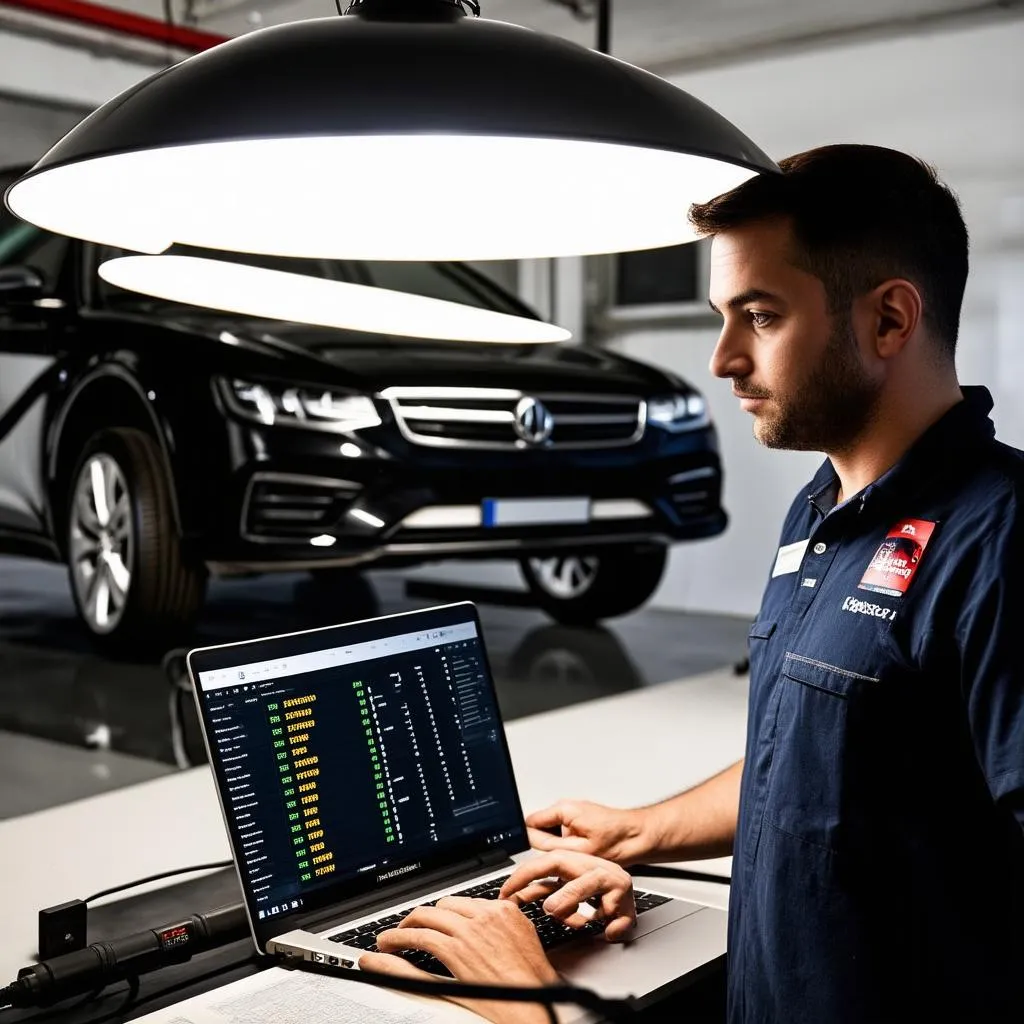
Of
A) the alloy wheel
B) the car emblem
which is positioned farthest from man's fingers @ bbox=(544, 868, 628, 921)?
the alloy wheel

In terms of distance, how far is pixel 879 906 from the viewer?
99 cm

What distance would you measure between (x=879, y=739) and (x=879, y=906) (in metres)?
0.13

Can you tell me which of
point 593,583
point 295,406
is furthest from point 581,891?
point 593,583

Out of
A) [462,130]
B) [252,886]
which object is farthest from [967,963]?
[462,130]

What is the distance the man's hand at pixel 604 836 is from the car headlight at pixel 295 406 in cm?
230

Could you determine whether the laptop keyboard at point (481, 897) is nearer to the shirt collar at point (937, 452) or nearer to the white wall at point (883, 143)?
the shirt collar at point (937, 452)

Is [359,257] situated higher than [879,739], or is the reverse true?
[359,257]

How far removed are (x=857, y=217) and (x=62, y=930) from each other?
87 centimetres

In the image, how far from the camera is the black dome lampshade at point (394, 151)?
67 centimetres

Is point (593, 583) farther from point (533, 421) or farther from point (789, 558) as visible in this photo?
point (789, 558)

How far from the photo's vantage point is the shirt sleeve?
0.90m

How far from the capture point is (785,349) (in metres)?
1.11

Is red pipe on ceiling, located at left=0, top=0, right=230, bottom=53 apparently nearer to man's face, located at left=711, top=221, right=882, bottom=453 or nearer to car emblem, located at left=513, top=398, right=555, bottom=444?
car emblem, located at left=513, top=398, right=555, bottom=444

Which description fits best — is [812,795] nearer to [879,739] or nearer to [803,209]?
[879,739]
